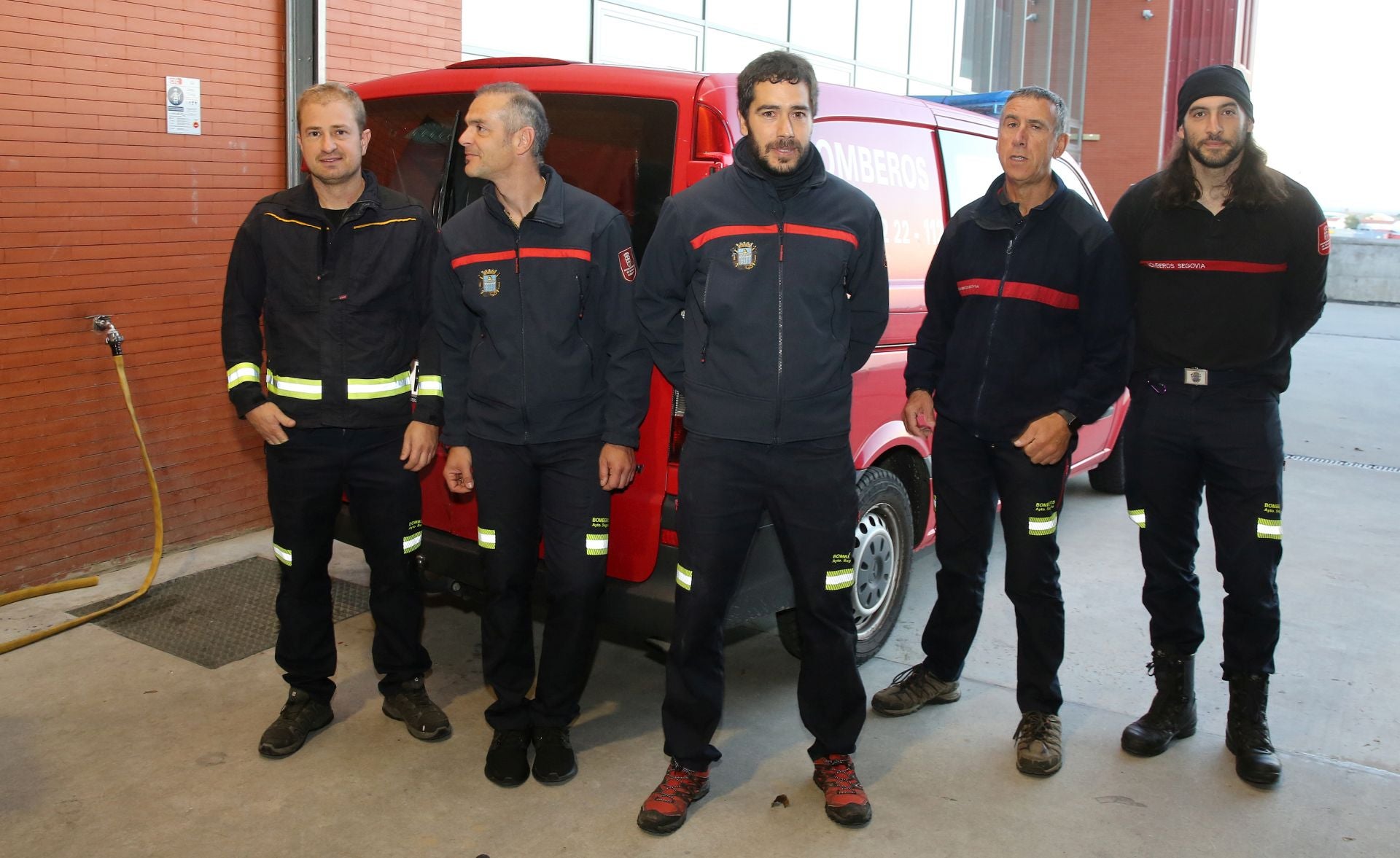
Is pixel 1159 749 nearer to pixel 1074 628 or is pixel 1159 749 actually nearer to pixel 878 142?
pixel 1074 628

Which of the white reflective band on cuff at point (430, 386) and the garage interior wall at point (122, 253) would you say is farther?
the garage interior wall at point (122, 253)

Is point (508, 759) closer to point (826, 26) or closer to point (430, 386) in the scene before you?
point (430, 386)

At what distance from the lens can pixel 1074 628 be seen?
194 inches

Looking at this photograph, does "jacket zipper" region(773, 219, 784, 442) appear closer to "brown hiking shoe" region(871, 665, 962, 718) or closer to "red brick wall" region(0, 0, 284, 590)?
"brown hiking shoe" region(871, 665, 962, 718)

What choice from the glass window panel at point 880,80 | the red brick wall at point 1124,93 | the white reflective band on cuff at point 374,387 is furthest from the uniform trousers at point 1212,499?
the red brick wall at point 1124,93

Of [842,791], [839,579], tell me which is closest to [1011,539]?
[839,579]

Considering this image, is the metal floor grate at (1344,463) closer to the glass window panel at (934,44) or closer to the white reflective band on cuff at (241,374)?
the glass window panel at (934,44)

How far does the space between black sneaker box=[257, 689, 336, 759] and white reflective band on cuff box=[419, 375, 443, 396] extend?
106 centimetres

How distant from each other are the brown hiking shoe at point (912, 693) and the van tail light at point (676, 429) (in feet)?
4.01

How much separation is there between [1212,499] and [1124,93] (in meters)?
20.4

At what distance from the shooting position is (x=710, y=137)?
136 inches

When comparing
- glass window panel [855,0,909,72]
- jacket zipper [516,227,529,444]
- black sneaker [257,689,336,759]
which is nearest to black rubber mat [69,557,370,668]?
black sneaker [257,689,336,759]

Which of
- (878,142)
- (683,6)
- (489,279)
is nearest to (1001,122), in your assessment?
(878,142)

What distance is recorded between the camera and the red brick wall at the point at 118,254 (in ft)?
15.5
